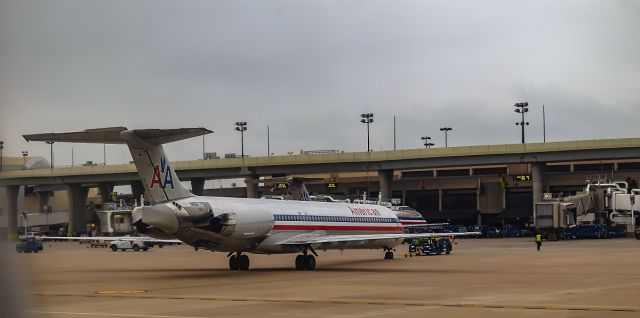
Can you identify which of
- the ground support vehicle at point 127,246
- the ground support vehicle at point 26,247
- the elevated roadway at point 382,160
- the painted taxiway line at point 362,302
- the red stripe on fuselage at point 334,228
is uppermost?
the elevated roadway at point 382,160

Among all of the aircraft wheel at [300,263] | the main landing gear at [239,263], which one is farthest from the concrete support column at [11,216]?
the main landing gear at [239,263]

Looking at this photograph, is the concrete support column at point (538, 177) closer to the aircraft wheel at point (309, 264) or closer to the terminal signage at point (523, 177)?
the terminal signage at point (523, 177)

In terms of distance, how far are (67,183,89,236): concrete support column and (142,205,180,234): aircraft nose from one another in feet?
323

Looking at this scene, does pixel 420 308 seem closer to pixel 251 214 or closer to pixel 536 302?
pixel 536 302

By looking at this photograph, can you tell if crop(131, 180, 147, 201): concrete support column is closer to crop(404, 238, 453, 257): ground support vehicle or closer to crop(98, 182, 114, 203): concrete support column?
crop(98, 182, 114, 203): concrete support column

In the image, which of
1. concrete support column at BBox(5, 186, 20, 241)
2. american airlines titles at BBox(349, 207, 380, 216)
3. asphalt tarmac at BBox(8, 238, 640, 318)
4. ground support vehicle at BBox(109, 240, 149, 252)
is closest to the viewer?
concrete support column at BBox(5, 186, 20, 241)

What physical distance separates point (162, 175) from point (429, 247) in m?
31.9

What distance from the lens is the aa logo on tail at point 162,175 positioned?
44219 millimetres

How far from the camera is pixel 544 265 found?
51469mm

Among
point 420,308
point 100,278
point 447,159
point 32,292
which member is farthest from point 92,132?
point 447,159

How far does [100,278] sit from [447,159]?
84.6 metres

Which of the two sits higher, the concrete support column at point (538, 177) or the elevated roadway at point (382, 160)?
the elevated roadway at point (382, 160)

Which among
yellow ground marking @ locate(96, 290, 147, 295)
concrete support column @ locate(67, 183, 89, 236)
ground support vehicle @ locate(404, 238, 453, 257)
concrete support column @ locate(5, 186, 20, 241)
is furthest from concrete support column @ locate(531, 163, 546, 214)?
concrete support column @ locate(5, 186, 20, 241)

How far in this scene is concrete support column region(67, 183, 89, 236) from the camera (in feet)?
455
